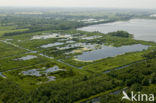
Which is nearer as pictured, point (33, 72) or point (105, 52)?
point (33, 72)

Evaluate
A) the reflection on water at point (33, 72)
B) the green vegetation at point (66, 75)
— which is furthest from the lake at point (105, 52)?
the reflection on water at point (33, 72)

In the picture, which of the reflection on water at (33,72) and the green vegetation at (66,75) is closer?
the green vegetation at (66,75)

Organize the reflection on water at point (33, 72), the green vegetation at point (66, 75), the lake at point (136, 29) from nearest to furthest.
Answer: the green vegetation at point (66, 75) → the reflection on water at point (33, 72) → the lake at point (136, 29)

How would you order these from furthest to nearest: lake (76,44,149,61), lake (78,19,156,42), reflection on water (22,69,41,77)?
lake (78,19,156,42) < lake (76,44,149,61) < reflection on water (22,69,41,77)

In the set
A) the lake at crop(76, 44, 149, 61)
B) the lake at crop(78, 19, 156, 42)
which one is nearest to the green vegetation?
the lake at crop(76, 44, 149, 61)

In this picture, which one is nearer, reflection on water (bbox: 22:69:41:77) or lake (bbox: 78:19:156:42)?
reflection on water (bbox: 22:69:41:77)

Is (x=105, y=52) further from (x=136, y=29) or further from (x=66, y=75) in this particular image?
(x=136, y=29)

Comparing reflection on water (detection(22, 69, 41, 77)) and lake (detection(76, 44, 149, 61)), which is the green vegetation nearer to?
reflection on water (detection(22, 69, 41, 77))

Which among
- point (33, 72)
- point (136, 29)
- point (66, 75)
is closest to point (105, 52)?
point (66, 75)

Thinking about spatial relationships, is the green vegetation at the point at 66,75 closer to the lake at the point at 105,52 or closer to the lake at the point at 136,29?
the lake at the point at 105,52
